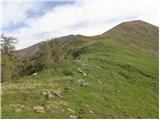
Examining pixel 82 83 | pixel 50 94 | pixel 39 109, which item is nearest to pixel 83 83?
pixel 82 83

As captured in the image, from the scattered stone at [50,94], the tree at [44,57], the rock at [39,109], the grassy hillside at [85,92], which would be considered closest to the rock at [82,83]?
the grassy hillside at [85,92]

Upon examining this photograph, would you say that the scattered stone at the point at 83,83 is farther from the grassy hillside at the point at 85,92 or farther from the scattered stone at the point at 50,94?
the scattered stone at the point at 50,94

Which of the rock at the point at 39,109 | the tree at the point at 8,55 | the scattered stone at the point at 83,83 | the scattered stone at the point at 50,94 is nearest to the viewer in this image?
the rock at the point at 39,109

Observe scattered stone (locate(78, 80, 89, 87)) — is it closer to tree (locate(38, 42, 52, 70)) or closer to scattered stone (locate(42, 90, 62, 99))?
scattered stone (locate(42, 90, 62, 99))

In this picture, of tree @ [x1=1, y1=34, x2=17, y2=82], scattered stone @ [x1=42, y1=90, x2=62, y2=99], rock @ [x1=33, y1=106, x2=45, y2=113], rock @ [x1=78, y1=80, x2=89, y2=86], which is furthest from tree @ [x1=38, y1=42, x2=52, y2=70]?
rock @ [x1=33, y1=106, x2=45, y2=113]

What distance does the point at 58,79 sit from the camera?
41.4 m

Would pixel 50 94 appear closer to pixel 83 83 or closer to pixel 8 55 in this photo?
pixel 83 83

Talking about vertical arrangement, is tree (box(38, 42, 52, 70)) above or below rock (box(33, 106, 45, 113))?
above

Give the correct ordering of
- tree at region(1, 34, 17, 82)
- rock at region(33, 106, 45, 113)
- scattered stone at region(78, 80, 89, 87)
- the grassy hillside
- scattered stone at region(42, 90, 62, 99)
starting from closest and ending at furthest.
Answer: rock at region(33, 106, 45, 113)
the grassy hillside
scattered stone at region(42, 90, 62, 99)
scattered stone at region(78, 80, 89, 87)
tree at region(1, 34, 17, 82)

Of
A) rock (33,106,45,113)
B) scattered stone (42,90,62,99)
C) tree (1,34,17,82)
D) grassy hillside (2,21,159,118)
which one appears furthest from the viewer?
tree (1,34,17,82)

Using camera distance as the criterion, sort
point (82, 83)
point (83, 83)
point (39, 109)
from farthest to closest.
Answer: point (83, 83) → point (82, 83) → point (39, 109)

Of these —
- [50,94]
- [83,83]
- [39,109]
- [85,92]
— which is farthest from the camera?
[83,83]

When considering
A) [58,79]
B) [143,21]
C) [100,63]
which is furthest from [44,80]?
[143,21]

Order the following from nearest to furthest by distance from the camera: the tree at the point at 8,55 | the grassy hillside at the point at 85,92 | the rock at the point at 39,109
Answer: the rock at the point at 39,109, the grassy hillside at the point at 85,92, the tree at the point at 8,55
